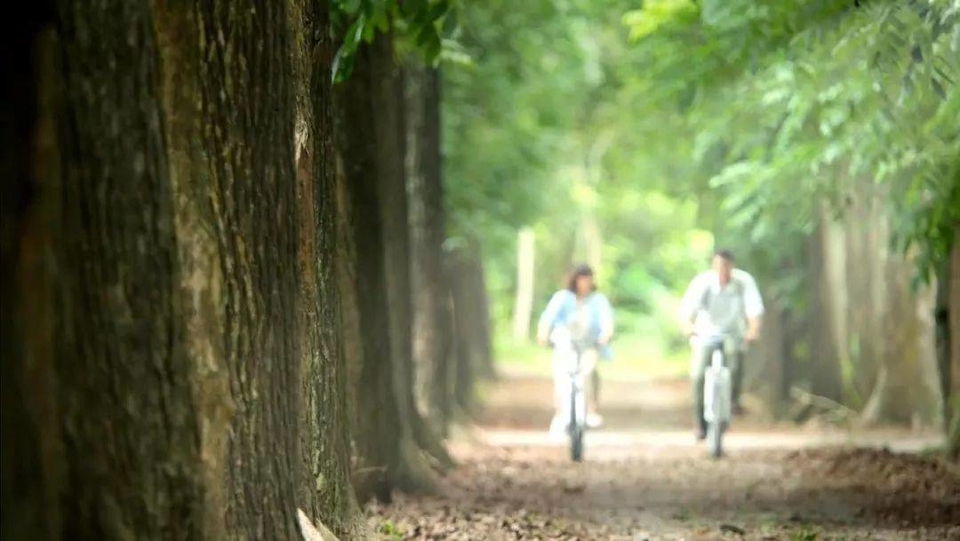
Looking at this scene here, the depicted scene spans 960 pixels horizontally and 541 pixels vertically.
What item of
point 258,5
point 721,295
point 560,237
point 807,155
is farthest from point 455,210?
point 560,237

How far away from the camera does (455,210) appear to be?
24.6 m

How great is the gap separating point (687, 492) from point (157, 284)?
→ 861 centimetres

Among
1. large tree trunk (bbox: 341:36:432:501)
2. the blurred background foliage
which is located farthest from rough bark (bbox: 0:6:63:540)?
large tree trunk (bbox: 341:36:432:501)

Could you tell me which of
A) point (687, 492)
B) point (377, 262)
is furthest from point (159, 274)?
point (687, 492)

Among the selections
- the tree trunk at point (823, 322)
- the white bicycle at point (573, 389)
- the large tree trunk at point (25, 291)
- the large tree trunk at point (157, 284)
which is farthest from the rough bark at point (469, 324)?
the large tree trunk at point (25, 291)

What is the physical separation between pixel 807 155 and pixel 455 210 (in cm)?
1021

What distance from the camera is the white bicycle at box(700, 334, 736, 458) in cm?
1691

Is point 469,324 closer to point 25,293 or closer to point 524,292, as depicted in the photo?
point 25,293

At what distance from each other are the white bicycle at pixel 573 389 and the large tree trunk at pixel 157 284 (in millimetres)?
9920

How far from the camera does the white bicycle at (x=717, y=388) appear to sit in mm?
16906

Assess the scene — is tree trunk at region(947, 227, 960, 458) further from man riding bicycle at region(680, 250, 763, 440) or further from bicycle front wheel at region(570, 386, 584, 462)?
bicycle front wheel at region(570, 386, 584, 462)

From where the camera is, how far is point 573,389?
672 inches

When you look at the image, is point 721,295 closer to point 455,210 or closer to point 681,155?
point 455,210

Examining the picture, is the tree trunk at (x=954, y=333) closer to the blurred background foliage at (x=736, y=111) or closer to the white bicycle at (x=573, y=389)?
the blurred background foliage at (x=736, y=111)
